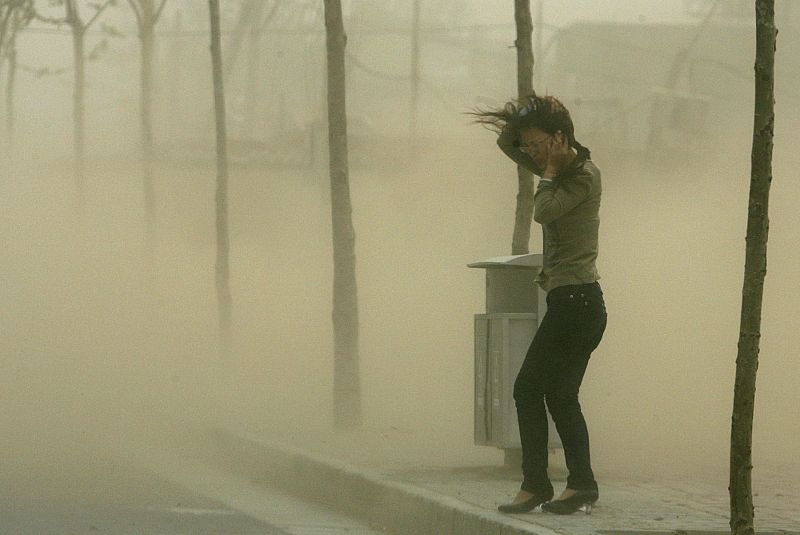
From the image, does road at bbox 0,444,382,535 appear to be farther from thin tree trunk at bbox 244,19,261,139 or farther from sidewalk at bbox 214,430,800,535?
thin tree trunk at bbox 244,19,261,139

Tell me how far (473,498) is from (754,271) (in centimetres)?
276

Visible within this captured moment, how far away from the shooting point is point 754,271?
7465 millimetres

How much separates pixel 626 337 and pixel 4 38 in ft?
68.0

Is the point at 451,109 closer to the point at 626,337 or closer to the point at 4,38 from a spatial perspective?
the point at 4,38

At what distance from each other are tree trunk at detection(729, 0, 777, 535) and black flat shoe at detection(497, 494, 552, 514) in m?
1.63

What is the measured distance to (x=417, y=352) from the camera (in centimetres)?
2766

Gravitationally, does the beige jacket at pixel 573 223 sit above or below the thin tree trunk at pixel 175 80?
below

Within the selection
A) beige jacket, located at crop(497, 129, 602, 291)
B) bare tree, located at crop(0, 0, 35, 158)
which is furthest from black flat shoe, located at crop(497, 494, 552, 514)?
bare tree, located at crop(0, 0, 35, 158)

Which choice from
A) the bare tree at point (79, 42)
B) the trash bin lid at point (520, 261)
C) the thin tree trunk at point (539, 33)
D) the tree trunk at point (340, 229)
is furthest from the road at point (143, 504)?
the thin tree trunk at point (539, 33)

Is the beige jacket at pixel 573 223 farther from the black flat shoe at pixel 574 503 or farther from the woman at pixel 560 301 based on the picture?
the black flat shoe at pixel 574 503

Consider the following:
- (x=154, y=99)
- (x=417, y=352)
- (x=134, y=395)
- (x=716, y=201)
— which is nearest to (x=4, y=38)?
(x=716, y=201)

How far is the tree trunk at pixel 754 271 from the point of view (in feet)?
24.3

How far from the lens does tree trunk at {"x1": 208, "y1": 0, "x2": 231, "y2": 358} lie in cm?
2548

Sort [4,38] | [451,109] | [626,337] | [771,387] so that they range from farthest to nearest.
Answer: [451,109]
[4,38]
[626,337]
[771,387]
